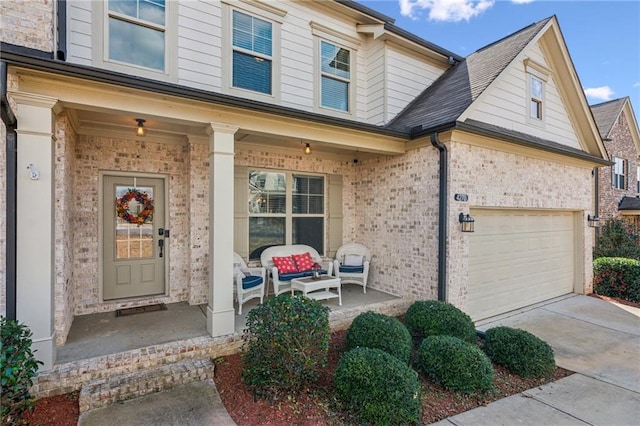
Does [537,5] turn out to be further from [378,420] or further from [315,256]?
[378,420]

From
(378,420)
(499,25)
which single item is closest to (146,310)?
(378,420)

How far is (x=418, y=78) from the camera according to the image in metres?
7.74

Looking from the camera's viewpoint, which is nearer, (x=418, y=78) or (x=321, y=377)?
(x=321, y=377)

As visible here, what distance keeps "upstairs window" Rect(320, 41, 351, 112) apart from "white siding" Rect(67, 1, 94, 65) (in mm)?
4007

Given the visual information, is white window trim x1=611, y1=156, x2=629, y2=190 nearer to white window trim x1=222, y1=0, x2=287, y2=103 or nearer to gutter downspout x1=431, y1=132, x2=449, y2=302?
gutter downspout x1=431, y1=132, x2=449, y2=302

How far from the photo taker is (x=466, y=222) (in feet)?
18.0

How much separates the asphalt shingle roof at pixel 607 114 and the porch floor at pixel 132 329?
13503 millimetres

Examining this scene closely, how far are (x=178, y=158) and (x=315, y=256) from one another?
3.25 m

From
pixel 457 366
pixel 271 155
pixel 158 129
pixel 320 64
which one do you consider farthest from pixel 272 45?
pixel 457 366

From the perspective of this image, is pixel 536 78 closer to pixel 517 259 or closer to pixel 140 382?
pixel 517 259

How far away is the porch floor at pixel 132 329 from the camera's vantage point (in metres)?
3.78

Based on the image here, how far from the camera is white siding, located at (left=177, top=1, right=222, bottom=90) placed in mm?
5355

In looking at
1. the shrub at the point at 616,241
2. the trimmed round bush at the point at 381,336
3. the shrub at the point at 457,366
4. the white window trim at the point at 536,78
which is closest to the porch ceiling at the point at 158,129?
the trimmed round bush at the point at 381,336

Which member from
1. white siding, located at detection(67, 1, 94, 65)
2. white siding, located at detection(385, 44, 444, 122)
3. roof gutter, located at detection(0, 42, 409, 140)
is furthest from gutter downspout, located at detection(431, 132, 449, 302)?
white siding, located at detection(67, 1, 94, 65)
